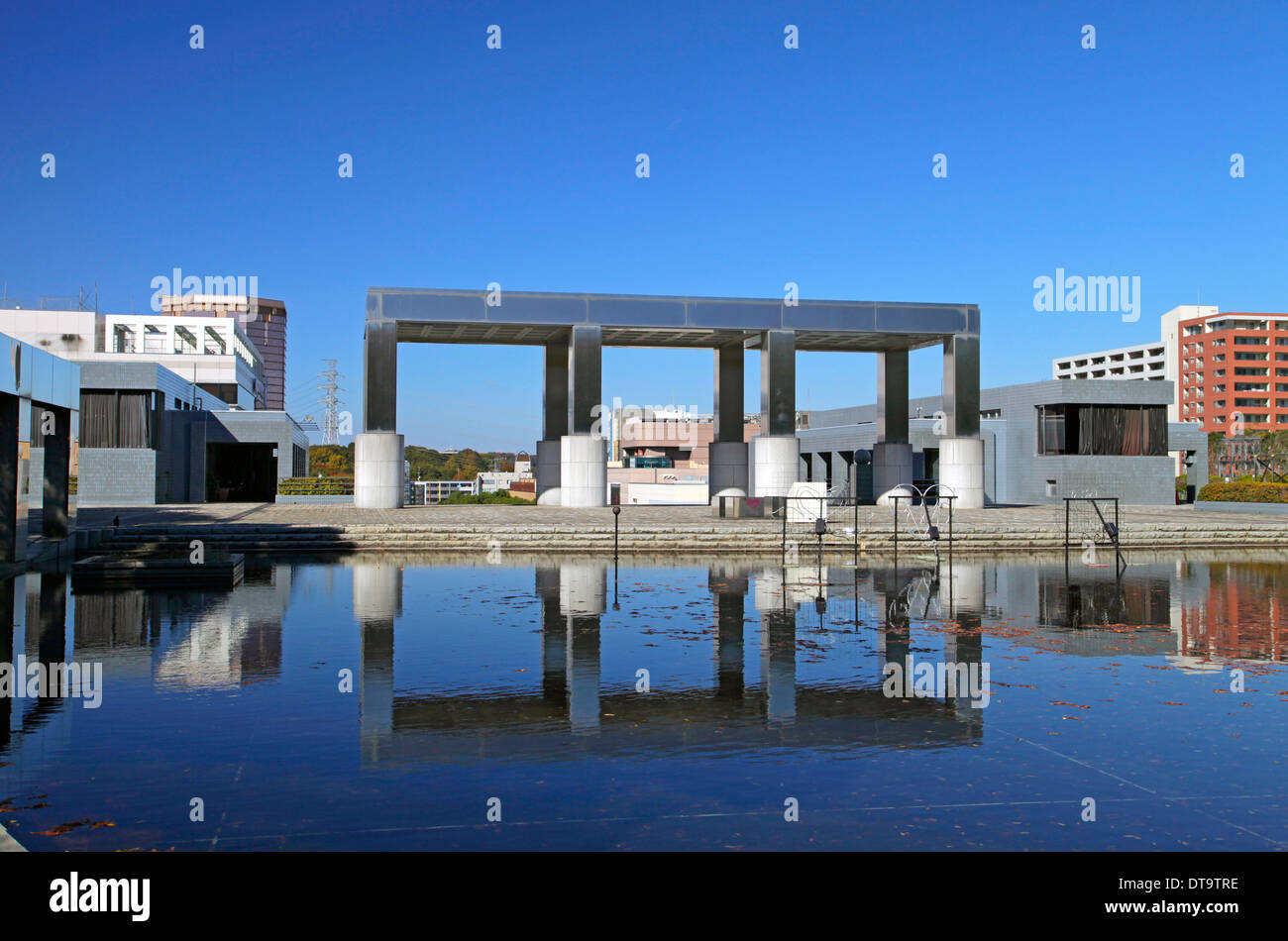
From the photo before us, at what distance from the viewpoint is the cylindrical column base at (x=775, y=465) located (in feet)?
143

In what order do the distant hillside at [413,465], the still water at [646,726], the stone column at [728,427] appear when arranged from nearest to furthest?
1. the still water at [646,726]
2. the stone column at [728,427]
3. the distant hillside at [413,465]

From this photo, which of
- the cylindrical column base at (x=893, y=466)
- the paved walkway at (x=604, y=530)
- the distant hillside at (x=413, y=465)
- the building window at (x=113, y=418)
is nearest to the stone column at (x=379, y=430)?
the paved walkway at (x=604, y=530)

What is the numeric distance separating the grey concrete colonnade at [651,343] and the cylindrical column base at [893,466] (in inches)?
2.7

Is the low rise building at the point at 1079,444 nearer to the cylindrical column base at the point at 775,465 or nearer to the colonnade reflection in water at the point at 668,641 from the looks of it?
the cylindrical column base at the point at 775,465

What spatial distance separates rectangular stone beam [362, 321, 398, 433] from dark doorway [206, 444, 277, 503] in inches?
896

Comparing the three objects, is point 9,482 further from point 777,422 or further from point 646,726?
point 777,422

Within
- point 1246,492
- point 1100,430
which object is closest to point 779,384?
point 1100,430

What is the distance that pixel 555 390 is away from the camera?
49.6m

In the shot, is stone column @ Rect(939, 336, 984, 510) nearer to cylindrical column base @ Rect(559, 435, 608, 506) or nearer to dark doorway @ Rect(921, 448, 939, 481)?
cylindrical column base @ Rect(559, 435, 608, 506)

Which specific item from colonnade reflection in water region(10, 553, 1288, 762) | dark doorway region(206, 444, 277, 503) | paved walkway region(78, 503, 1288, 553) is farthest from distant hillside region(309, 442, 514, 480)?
colonnade reflection in water region(10, 553, 1288, 762)

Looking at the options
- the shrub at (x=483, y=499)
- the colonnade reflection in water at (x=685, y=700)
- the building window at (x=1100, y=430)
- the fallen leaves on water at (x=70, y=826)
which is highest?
the building window at (x=1100, y=430)

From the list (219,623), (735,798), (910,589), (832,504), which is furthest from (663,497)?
(735,798)

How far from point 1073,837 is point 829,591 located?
1300 centimetres

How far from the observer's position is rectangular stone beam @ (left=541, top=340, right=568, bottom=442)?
1944 inches
